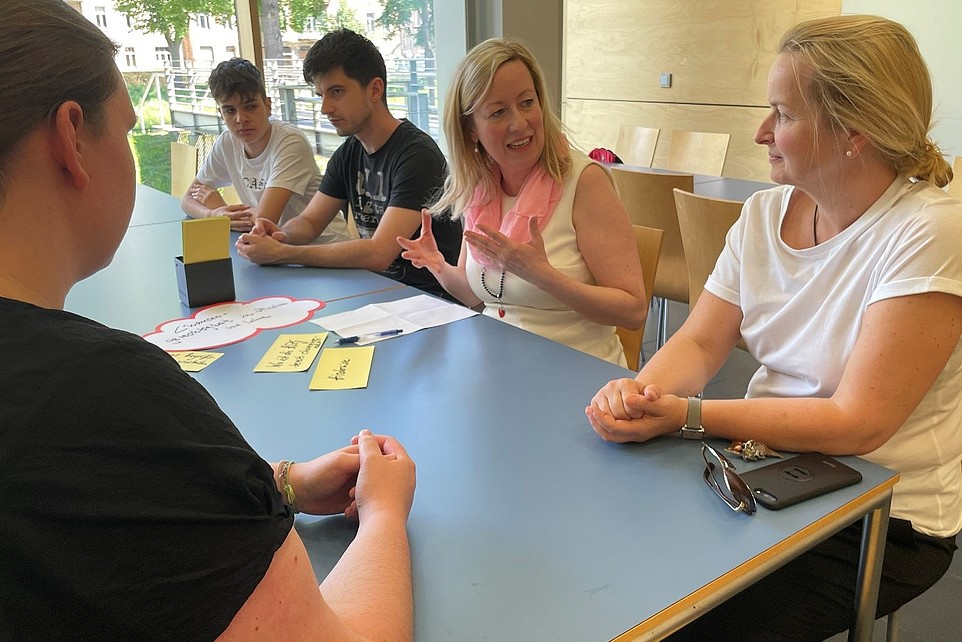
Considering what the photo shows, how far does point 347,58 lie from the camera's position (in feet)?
7.98

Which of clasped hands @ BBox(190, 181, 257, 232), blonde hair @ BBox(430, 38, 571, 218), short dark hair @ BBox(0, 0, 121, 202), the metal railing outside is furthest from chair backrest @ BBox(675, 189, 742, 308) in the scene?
the metal railing outside

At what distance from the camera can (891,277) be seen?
3.61ft

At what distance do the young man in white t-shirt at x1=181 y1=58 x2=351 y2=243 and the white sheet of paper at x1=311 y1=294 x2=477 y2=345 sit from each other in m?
1.08

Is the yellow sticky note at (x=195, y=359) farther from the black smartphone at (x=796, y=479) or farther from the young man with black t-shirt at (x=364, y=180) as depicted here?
the black smartphone at (x=796, y=479)

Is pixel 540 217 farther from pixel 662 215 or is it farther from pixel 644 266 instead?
pixel 662 215

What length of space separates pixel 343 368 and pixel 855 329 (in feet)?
Result: 2.98

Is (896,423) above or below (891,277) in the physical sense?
below

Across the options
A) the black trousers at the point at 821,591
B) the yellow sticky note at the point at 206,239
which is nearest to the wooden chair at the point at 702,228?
the black trousers at the point at 821,591

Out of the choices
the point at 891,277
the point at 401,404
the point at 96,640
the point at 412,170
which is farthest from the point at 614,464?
the point at 412,170

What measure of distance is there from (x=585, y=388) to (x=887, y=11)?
4.06 metres

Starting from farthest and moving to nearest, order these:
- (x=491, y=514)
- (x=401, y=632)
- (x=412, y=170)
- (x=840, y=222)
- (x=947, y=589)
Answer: (x=412, y=170), (x=947, y=589), (x=840, y=222), (x=491, y=514), (x=401, y=632)

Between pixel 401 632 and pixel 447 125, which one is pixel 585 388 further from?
pixel 447 125

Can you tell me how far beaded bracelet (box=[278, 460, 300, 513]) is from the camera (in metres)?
0.98

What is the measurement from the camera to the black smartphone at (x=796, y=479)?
95 cm
